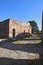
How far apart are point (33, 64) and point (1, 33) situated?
2494 centimetres

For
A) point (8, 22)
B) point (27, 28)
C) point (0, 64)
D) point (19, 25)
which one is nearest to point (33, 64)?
point (0, 64)

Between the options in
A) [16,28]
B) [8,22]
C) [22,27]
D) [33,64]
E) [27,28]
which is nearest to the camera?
[33,64]

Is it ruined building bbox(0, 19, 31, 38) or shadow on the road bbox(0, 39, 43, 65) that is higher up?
ruined building bbox(0, 19, 31, 38)

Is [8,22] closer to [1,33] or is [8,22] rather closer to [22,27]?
[1,33]

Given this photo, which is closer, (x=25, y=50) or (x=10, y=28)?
(x=25, y=50)

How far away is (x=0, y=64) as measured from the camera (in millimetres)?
7109

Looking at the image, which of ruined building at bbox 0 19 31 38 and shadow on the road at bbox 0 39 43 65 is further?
ruined building at bbox 0 19 31 38

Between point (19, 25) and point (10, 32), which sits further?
point (19, 25)

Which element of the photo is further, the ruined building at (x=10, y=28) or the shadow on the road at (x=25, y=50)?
the ruined building at (x=10, y=28)

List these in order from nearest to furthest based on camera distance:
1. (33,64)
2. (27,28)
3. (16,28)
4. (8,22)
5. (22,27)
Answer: (33,64)
(8,22)
(16,28)
(22,27)
(27,28)

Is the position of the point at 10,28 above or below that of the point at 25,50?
above

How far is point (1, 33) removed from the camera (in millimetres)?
31531

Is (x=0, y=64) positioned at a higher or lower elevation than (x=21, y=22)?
lower

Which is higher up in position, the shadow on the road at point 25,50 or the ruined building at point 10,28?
the ruined building at point 10,28
